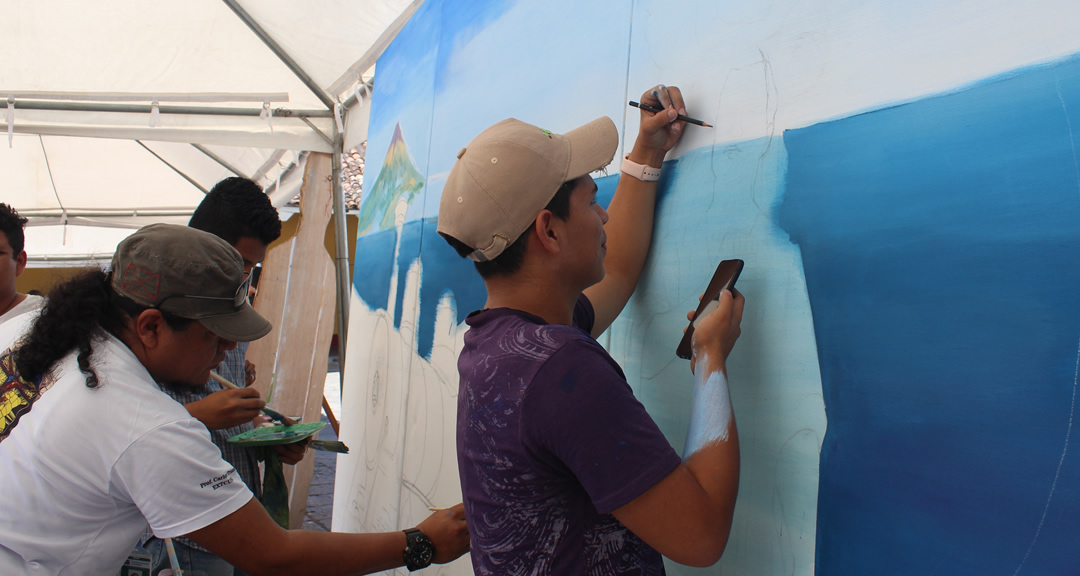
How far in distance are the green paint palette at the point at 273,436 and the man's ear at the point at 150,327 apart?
0.41 metres

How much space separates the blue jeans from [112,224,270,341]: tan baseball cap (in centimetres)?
51

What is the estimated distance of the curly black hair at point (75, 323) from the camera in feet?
3.58

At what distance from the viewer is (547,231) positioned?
945 mm

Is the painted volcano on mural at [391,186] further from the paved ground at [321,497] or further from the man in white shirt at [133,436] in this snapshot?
the paved ground at [321,497]

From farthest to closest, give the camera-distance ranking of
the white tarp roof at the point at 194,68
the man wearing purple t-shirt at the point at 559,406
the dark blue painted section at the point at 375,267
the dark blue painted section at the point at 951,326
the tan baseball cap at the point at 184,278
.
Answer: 1. the white tarp roof at the point at 194,68
2. the dark blue painted section at the point at 375,267
3. the tan baseball cap at the point at 184,278
4. the man wearing purple t-shirt at the point at 559,406
5. the dark blue painted section at the point at 951,326

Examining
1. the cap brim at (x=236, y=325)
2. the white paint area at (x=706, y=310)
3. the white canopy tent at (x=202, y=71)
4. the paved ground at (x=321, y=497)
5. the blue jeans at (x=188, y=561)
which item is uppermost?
the white canopy tent at (x=202, y=71)

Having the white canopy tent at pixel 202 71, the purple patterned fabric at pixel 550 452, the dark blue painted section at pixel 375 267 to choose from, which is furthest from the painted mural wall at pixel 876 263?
the white canopy tent at pixel 202 71

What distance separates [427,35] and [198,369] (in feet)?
5.11

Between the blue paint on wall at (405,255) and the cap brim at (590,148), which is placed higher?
the cap brim at (590,148)

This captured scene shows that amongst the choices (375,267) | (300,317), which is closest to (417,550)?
(375,267)

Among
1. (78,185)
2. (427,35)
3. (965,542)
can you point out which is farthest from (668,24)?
(78,185)

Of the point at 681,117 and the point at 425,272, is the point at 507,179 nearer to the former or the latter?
the point at 681,117

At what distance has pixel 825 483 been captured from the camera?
2.74 ft

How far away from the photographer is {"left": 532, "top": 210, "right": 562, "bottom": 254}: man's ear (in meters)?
0.93
